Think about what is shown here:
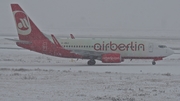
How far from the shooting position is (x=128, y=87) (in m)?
21.6

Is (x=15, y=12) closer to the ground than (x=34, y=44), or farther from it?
farther from it

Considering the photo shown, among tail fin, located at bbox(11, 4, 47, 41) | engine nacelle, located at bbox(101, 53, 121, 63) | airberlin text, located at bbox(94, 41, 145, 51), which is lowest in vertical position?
engine nacelle, located at bbox(101, 53, 121, 63)

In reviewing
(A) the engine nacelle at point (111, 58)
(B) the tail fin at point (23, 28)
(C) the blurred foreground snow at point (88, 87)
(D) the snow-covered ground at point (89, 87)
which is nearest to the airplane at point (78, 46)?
(B) the tail fin at point (23, 28)

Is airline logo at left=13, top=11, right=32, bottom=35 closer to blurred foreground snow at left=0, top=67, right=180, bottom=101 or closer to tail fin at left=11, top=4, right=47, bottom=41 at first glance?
tail fin at left=11, top=4, right=47, bottom=41

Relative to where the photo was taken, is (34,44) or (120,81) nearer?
(120,81)

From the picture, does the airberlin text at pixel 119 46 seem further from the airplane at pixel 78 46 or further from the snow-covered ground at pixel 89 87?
the snow-covered ground at pixel 89 87

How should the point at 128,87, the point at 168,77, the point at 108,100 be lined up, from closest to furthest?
the point at 108,100, the point at 128,87, the point at 168,77

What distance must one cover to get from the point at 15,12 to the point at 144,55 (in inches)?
533

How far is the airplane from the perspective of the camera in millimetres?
37875

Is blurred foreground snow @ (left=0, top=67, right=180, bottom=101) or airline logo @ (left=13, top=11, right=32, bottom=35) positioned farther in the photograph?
airline logo @ (left=13, top=11, right=32, bottom=35)

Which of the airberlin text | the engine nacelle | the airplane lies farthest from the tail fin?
the engine nacelle

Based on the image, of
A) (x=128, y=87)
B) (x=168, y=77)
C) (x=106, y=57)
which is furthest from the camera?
(x=106, y=57)

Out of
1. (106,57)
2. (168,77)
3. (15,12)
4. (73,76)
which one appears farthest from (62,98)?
(15,12)

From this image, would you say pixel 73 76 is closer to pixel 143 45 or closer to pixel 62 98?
pixel 62 98
